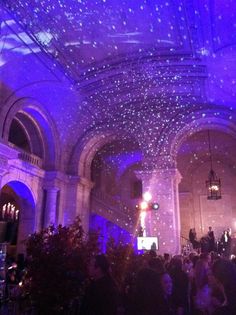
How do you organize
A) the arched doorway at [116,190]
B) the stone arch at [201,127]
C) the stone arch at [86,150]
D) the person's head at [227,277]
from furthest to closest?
the arched doorway at [116,190] < the stone arch at [86,150] < the stone arch at [201,127] < the person's head at [227,277]

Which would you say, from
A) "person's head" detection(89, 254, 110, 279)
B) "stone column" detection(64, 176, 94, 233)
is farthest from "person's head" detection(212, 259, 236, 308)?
"stone column" detection(64, 176, 94, 233)

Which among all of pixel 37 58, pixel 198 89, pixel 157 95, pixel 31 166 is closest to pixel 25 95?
pixel 37 58

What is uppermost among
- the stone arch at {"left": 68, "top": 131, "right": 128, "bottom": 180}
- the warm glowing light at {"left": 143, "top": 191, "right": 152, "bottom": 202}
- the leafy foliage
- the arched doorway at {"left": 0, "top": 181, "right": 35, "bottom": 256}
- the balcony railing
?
the stone arch at {"left": 68, "top": 131, "right": 128, "bottom": 180}

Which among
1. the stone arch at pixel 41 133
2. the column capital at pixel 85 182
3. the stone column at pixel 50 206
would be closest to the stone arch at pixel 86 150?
the column capital at pixel 85 182

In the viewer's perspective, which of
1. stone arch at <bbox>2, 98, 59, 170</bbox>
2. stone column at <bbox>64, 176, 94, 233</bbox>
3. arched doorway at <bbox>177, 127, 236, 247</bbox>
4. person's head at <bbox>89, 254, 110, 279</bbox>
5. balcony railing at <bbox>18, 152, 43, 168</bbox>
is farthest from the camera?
arched doorway at <bbox>177, 127, 236, 247</bbox>

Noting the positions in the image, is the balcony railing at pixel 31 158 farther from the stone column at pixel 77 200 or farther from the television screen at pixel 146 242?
the television screen at pixel 146 242

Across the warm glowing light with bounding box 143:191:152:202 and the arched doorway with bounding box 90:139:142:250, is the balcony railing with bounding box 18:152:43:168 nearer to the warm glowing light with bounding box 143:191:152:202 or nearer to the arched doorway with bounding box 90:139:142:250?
the arched doorway with bounding box 90:139:142:250

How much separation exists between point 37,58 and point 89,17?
7.48 feet

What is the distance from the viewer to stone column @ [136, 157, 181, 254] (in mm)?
12641

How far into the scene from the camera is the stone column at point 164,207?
12.6 m

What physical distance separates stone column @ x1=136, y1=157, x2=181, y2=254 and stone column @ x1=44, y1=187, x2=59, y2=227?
3.73 m

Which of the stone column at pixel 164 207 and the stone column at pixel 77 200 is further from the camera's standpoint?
the stone column at pixel 77 200

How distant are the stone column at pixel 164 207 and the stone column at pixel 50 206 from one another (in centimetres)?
373

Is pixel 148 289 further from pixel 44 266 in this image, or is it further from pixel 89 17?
pixel 89 17
